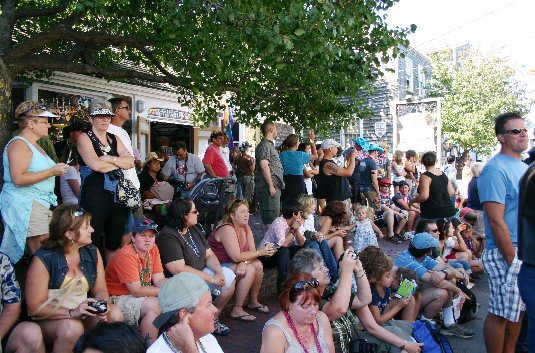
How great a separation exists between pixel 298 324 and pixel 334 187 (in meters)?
5.26

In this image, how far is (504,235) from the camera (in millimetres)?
3729

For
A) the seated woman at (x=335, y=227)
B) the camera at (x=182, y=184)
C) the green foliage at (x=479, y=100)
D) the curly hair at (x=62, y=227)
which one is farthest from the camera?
the green foliage at (x=479, y=100)

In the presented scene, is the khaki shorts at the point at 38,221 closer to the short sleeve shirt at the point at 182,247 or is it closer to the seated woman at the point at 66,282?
the seated woman at the point at 66,282

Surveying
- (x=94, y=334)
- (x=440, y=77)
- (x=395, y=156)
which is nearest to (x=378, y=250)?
(x=94, y=334)

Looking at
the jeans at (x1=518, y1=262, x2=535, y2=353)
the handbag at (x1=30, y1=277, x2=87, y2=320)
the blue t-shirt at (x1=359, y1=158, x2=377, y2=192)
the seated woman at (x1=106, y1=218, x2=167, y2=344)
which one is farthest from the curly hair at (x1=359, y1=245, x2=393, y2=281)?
the blue t-shirt at (x1=359, y1=158, x2=377, y2=192)

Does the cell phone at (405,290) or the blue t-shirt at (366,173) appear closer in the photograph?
the cell phone at (405,290)

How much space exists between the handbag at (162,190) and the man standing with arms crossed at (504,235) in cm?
477

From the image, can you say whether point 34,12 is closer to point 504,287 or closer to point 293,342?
point 293,342

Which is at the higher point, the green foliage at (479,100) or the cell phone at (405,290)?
the green foliage at (479,100)

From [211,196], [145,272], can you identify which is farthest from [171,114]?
[145,272]

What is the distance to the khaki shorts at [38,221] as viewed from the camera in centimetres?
425

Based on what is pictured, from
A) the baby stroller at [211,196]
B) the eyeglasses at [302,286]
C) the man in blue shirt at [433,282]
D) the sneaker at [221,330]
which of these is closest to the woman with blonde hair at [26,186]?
the sneaker at [221,330]

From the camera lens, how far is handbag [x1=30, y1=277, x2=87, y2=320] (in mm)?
3432

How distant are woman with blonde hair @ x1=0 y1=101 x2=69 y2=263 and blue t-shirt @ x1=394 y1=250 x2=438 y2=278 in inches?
151
